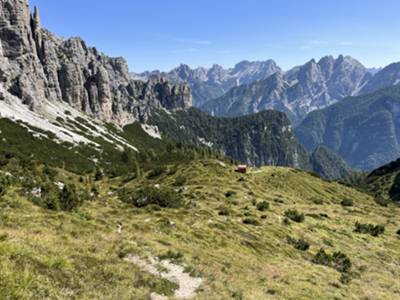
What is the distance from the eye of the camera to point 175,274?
23.1 meters

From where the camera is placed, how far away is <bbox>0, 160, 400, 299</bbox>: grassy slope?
666 inches

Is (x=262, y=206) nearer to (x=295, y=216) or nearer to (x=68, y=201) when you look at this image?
(x=295, y=216)

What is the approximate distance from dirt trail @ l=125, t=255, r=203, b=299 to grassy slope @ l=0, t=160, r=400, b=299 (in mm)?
617

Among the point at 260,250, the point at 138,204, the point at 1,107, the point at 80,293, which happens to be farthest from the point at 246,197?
the point at 1,107

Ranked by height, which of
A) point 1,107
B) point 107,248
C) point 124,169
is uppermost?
point 1,107

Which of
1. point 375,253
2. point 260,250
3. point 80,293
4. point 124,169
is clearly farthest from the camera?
point 124,169

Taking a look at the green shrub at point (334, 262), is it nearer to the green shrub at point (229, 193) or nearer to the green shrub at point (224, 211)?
the green shrub at point (224, 211)

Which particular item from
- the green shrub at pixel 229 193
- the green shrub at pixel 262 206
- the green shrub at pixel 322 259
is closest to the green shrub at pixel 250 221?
the green shrub at pixel 322 259

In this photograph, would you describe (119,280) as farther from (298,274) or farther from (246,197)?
(246,197)

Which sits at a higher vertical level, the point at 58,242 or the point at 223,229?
the point at 58,242

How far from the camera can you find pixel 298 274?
3125 cm

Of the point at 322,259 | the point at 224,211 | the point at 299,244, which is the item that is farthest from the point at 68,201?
the point at 322,259

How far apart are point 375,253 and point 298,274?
80.8 ft

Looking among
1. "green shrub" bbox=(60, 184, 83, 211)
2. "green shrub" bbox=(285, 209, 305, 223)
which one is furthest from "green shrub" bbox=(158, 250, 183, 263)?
"green shrub" bbox=(285, 209, 305, 223)
